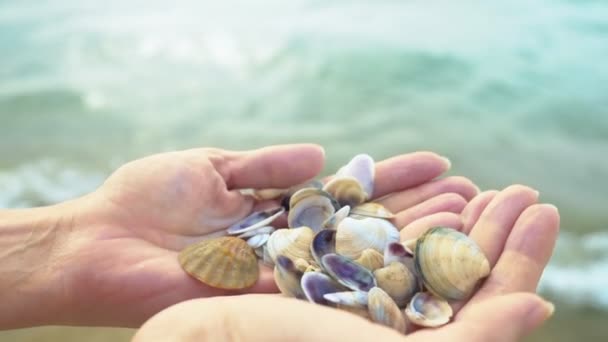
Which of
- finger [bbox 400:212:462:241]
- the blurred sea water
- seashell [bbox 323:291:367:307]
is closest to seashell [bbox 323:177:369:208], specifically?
finger [bbox 400:212:462:241]

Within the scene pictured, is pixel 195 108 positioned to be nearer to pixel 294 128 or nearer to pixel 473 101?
pixel 294 128

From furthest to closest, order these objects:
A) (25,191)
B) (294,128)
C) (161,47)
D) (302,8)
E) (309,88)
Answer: (302,8) → (161,47) → (309,88) → (294,128) → (25,191)

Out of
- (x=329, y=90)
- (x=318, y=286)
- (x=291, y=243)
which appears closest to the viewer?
(x=318, y=286)

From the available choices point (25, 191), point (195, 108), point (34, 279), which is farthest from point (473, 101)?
point (34, 279)

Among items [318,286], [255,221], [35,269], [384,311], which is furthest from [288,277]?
[35,269]

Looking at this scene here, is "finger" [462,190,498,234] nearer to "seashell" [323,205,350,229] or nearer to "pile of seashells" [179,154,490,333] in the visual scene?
"pile of seashells" [179,154,490,333]

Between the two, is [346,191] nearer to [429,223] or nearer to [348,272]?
Answer: [429,223]

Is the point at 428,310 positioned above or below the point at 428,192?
below
